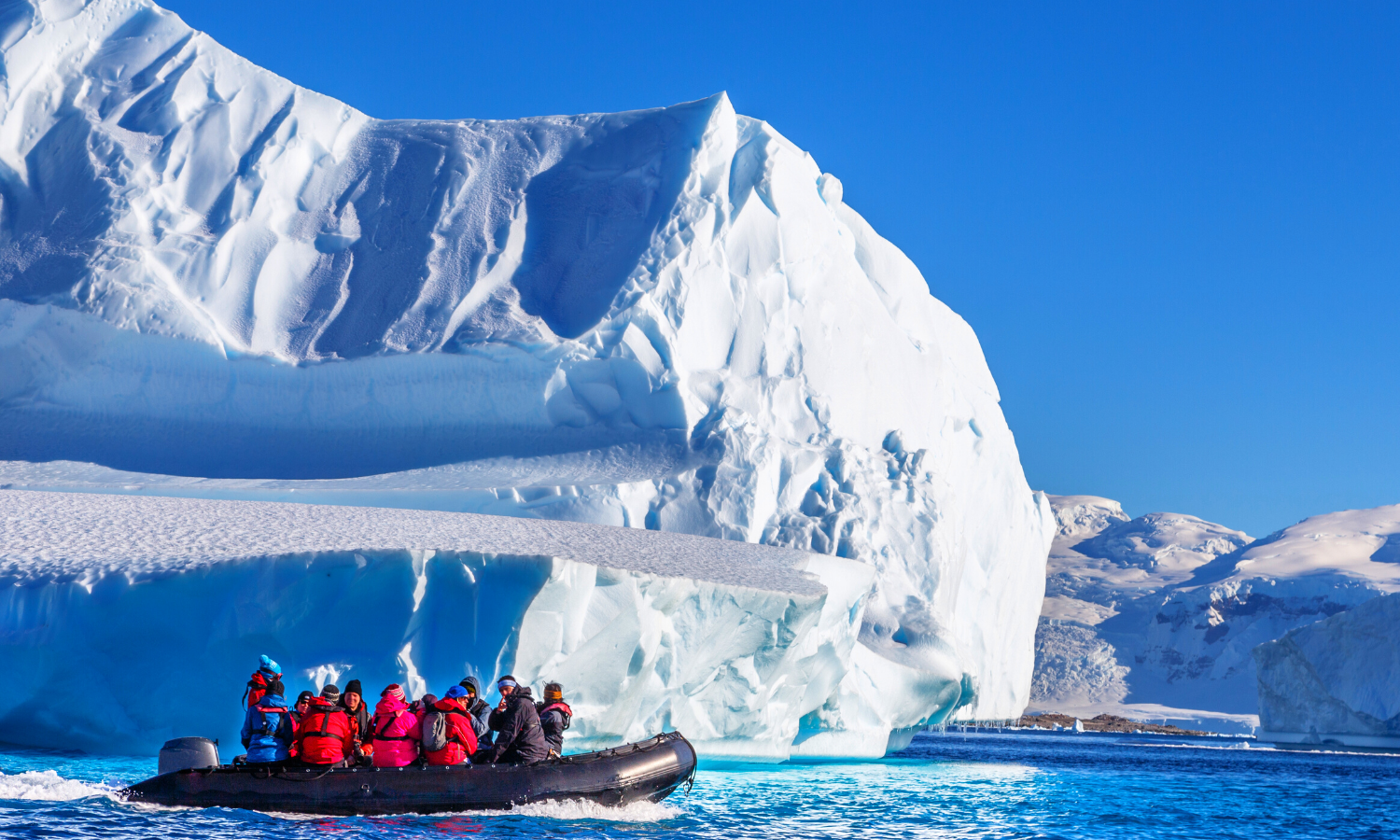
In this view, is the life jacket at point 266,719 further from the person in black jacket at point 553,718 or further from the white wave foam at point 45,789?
the person in black jacket at point 553,718

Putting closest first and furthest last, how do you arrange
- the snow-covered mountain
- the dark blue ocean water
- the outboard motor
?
the dark blue ocean water < the outboard motor < the snow-covered mountain

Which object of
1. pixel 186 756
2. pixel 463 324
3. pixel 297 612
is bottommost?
pixel 186 756

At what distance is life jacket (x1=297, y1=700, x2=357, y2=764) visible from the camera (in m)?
8.92

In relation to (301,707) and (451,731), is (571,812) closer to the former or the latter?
(451,731)

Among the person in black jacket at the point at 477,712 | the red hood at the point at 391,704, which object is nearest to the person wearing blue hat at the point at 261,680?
the red hood at the point at 391,704

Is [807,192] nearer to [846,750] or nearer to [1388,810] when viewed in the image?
[846,750]

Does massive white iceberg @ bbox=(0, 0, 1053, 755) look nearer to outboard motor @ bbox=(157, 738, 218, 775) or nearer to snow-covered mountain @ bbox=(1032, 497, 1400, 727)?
outboard motor @ bbox=(157, 738, 218, 775)

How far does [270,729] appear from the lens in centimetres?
906

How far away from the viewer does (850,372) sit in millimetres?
23156

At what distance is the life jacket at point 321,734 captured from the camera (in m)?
8.92

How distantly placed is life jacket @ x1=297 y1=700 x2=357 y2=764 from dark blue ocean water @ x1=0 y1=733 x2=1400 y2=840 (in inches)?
16.9

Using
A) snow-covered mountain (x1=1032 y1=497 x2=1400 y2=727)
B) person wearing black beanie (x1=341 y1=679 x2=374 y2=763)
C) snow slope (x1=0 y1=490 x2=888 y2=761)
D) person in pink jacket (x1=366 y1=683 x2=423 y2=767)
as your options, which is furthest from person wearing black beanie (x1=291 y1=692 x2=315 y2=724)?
snow-covered mountain (x1=1032 y1=497 x2=1400 y2=727)

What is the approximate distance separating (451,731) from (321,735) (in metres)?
0.90

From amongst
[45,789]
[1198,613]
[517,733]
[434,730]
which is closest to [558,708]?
[517,733]
